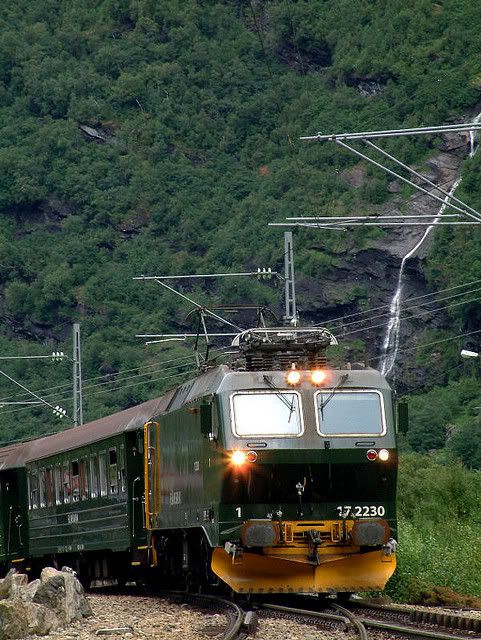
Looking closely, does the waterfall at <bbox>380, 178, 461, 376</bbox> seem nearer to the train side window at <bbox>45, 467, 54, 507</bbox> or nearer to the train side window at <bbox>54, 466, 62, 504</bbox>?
the train side window at <bbox>45, 467, 54, 507</bbox>

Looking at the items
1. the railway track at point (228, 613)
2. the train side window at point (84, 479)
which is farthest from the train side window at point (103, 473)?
the railway track at point (228, 613)

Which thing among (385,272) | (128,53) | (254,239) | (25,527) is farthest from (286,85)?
(25,527)

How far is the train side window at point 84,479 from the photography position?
98.1 ft

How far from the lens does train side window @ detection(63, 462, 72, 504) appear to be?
31172 mm

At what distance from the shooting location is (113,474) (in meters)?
28.0

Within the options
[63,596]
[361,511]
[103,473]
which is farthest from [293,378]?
[103,473]

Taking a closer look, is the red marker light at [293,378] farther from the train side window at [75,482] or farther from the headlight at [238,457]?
the train side window at [75,482]

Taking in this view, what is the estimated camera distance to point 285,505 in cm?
2147

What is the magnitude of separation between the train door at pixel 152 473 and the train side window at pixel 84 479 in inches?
166

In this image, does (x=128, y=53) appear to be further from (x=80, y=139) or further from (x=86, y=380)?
(x=86, y=380)

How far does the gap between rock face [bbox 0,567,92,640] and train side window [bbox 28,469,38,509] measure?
10483mm

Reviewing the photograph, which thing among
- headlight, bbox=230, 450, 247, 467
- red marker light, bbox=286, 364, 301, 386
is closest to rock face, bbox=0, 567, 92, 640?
headlight, bbox=230, 450, 247, 467

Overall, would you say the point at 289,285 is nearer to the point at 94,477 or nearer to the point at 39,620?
the point at 94,477

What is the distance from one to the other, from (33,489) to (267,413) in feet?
45.3
